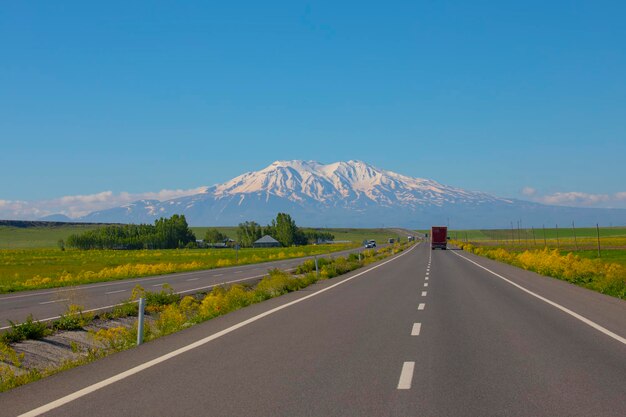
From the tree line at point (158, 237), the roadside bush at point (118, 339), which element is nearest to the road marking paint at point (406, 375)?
the roadside bush at point (118, 339)

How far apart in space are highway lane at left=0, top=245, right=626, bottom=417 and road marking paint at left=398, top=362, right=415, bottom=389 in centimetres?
2

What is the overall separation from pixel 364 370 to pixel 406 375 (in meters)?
0.58

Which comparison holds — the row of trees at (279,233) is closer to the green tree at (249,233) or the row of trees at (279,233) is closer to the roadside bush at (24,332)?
the green tree at (249,233)

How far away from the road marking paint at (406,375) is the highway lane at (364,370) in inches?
0.6

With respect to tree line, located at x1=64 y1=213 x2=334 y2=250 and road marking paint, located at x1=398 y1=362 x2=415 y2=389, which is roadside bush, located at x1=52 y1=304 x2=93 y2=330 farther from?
tree line, located at x1=64 y1=213 x2=334 y2=250

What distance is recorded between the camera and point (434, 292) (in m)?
21.6

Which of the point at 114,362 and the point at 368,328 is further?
the point at 368,328

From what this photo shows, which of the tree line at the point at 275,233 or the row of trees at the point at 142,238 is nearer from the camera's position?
the row of trees at the point at 142,238

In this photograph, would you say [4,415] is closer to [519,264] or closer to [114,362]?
[114,362]

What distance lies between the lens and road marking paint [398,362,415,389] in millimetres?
7508

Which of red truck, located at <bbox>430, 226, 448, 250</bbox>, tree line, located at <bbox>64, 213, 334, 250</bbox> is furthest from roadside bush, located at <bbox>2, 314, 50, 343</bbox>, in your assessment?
tree line, located at <bbox>64, 213, 334, 250</bbox>

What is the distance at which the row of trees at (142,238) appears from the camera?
156875 mm

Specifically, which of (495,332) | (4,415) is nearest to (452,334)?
(495,332)

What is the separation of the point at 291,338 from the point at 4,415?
5532mm
